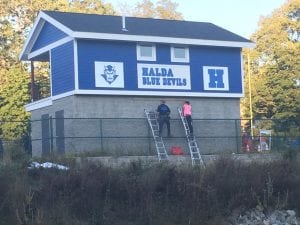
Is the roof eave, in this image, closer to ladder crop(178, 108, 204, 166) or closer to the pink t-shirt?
the pink t-shirt

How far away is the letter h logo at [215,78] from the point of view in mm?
33219

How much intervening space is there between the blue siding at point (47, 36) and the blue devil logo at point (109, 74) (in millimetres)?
2453

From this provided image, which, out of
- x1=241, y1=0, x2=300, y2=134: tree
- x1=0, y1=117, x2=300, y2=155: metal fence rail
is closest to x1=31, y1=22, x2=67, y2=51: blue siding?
x1=0, y1=117, x2=300, y2=155: metal fence rail

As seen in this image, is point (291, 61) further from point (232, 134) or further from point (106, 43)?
point (106, 43)

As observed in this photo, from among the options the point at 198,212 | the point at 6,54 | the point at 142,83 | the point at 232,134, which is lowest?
the point at 198,212

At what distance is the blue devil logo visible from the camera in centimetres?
3075

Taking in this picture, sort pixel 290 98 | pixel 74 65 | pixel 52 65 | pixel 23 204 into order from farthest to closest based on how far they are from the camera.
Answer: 1. pixel 290 98
2. pixel 52 65
3. pixel 74 65
4. pixel 23 204

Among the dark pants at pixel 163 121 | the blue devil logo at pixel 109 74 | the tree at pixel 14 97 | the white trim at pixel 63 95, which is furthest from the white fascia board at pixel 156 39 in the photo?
the tree at pixel 14 97

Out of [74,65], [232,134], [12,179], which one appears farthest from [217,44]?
[12,179]

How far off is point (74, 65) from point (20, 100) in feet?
65.4

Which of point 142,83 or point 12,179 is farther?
point 142,83

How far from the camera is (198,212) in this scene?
2158 centimetres

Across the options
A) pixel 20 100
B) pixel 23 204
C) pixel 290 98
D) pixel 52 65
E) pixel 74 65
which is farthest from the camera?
pixel 290 98

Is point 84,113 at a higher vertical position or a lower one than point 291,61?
lower
